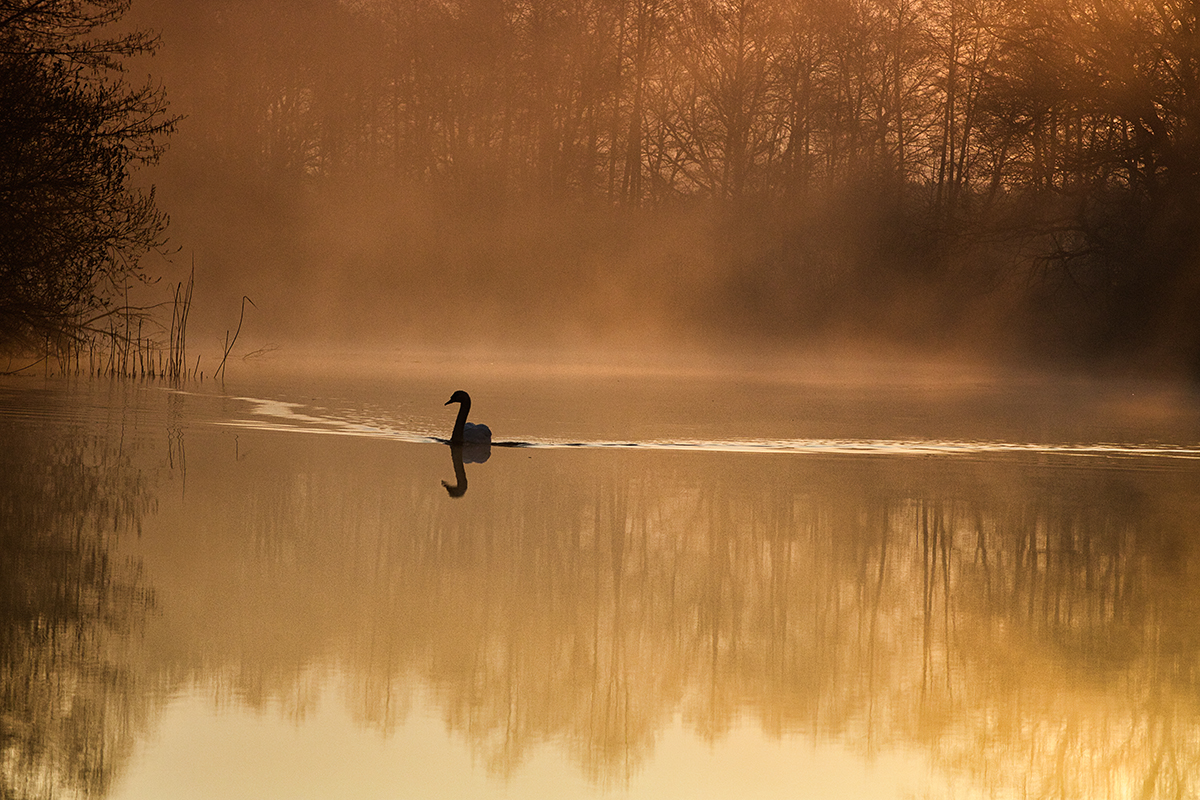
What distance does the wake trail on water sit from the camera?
46.8ft

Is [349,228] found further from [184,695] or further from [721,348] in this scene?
[184,695]

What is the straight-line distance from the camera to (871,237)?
38.2 metres

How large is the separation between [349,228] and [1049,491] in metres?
32.5

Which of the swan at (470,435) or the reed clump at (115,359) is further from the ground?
the reed clump at (115,359)

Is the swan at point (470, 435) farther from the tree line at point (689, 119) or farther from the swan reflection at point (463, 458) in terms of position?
the tree line at point (689, 119)

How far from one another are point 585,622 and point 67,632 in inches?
83.2

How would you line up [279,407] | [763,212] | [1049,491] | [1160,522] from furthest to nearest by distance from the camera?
[763,212], [279,407], [1049,491], [1160,522]

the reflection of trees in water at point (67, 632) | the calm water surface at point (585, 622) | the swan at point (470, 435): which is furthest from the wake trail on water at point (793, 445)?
the reflection of trees in water at point (67, 632)

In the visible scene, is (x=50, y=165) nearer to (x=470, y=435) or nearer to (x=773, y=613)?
(x=470, y=435)

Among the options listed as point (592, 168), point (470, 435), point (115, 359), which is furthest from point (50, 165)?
point (592, 168)

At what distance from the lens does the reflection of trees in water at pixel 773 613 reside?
5.12m

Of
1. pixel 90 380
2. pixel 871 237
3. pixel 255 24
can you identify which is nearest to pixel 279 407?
pixel 90 380

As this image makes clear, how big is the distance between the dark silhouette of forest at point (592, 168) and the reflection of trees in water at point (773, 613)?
2487 cm

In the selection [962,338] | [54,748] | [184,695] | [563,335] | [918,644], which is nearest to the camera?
[54,748]
